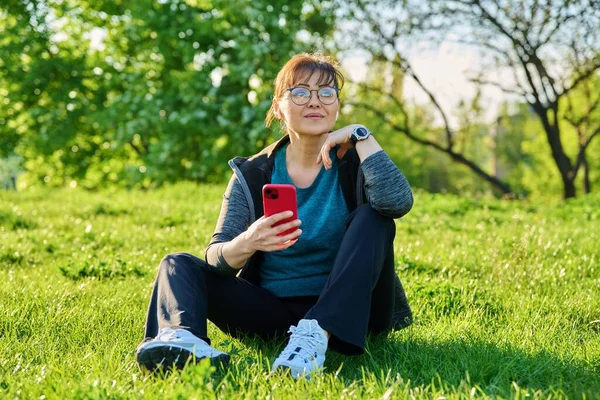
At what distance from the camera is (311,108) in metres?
3.67

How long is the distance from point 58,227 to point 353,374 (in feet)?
19.9

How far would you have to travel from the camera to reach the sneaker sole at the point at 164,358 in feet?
9.48

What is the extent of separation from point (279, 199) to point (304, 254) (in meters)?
0.65

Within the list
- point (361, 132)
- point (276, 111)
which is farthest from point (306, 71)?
point (361, 132)

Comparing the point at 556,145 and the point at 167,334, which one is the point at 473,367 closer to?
the point at 167,334

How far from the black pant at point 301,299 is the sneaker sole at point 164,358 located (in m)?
0.20

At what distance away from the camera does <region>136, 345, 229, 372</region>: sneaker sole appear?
2.89m

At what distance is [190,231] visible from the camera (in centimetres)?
814

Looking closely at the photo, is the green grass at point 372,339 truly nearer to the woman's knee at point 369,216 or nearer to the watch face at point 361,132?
the woman's knee at point 369,216

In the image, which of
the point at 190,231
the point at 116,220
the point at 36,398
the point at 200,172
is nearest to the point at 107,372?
the point at 36,398

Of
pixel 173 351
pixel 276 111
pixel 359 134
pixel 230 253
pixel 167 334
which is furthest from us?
pixel 276 111

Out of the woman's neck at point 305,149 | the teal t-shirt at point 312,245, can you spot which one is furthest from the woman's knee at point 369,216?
the woman's neck at point 305,149

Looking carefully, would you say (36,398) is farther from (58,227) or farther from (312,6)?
(312,6)

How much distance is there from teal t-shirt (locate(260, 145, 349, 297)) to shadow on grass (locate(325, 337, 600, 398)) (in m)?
0.43
